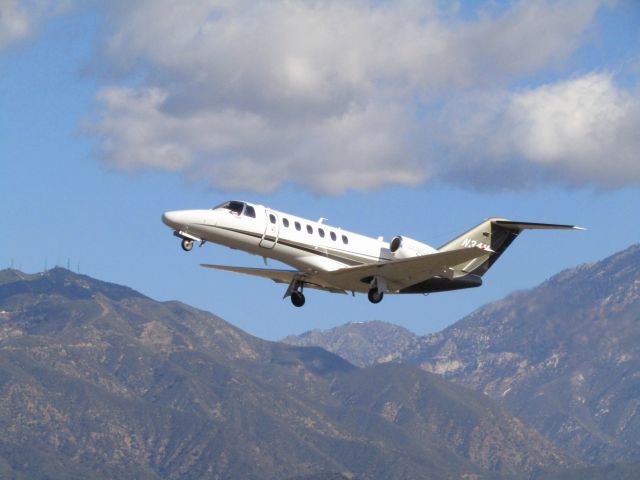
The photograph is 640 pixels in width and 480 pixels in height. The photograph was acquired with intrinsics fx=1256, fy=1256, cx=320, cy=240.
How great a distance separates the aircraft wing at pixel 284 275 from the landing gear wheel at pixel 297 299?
24.5 inches

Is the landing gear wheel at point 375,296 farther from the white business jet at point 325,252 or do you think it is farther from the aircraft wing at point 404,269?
the aircraft wing at point 404,269

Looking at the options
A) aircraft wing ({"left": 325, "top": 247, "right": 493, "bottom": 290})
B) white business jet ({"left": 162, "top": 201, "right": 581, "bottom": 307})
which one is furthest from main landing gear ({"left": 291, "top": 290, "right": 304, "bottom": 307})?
aircraft wing ({"left": 325, "top": 247, "right": 493, "bottom": 290})

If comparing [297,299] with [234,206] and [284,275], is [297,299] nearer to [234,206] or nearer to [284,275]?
[284,275]

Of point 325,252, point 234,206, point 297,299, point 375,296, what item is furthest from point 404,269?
point 234,206

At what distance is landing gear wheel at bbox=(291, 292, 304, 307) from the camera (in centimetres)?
6469

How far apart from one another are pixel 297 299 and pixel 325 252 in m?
3.88

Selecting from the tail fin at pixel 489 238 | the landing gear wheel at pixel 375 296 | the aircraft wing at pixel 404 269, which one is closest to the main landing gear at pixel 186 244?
the aircraft wing at pixel 404 269

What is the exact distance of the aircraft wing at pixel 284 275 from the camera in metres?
63.8

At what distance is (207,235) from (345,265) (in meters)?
7.73

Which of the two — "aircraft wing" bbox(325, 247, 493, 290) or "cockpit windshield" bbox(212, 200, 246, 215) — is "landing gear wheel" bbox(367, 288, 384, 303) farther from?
"cockpit windshield" bbox(212, 200, 246, 215)

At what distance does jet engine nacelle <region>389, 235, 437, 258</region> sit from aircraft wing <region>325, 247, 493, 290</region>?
1.68 metres

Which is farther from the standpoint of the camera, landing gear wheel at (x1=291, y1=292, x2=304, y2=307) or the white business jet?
landing gear wheel at (x1=291, y1=292, x2=304, y2=307)

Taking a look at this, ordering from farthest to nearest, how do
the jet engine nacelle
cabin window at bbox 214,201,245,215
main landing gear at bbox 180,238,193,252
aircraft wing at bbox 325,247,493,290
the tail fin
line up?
the tail fin → the jet engine nacelle → aircraft wing at bbox 325,247,493,290 → cabin window at bbox 214,201,245,215 → main landing gear at bbox 180,238,193,252

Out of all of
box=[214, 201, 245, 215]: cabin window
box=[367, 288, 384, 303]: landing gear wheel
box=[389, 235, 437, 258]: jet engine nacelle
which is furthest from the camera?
box=[389, 235, 437, 258]: jet engine nacelle
